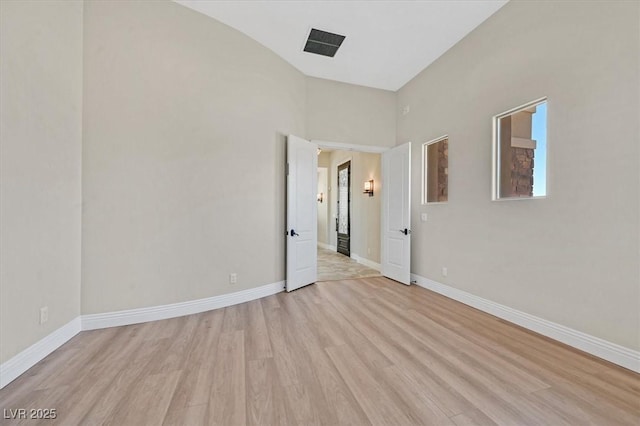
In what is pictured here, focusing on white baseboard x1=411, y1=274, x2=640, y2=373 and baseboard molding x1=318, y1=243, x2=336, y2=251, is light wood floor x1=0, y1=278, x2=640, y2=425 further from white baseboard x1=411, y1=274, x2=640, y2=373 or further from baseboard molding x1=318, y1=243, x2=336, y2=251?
baseboard molding x1=318, y1=243, x2=336, y2=251

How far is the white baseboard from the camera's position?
2061mm

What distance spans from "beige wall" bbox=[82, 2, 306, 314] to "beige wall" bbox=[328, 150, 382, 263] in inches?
110

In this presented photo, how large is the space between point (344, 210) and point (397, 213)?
3304 millimetres

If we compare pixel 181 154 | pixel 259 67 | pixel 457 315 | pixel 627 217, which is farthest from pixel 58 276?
pixel 627 217

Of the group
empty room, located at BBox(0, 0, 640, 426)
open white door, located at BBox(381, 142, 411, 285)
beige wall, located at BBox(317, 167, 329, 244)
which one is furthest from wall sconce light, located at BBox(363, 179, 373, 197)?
beige wall, located at BBox(317, 167, 329, 244)

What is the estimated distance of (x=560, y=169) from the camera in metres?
2.49

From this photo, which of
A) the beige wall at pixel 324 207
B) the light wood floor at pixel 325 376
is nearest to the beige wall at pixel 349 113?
the light wood floor at pixel 325 376

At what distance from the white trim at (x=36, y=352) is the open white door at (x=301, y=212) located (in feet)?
7.83

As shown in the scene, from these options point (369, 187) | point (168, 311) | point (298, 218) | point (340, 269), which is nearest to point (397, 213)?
point (369, 187)

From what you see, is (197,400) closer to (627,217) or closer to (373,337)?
(373,337)

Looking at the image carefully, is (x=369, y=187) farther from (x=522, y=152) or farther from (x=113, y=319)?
(x=113, y=319)

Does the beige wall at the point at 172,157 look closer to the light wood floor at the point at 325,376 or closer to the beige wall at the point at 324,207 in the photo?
the light wood floor at the point at 325,376

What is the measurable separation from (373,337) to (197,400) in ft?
5.16

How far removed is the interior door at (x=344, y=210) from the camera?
24.4 ft
